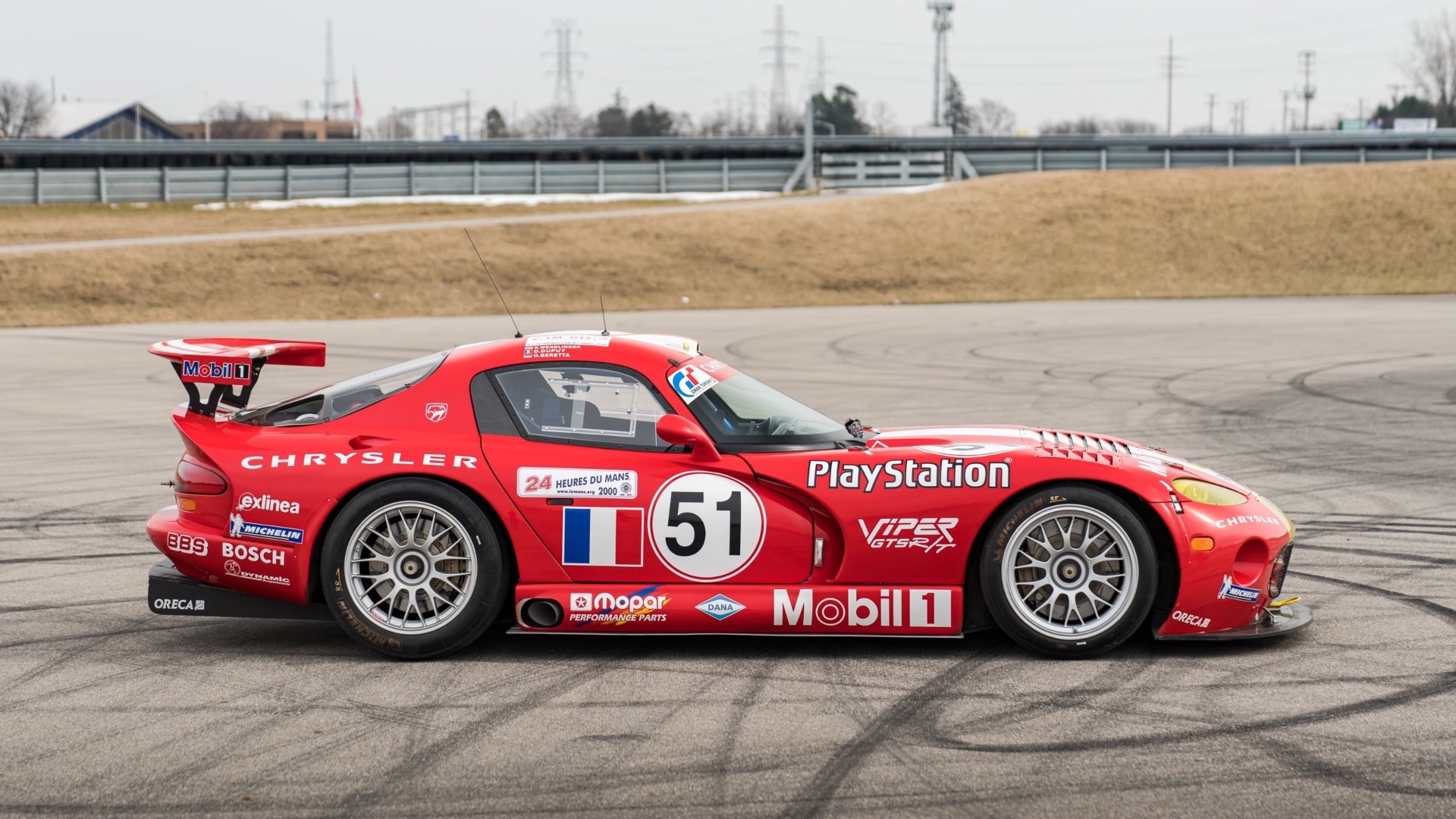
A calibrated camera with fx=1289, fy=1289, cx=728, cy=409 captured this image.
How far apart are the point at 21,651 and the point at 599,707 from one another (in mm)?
2498

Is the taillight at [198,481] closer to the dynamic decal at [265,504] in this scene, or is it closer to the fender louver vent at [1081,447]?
the dynamic decal at [265,504]

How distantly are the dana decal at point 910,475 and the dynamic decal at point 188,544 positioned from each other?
2457 mm

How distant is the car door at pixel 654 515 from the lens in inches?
197

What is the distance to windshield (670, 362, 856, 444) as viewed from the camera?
5176 millimetres

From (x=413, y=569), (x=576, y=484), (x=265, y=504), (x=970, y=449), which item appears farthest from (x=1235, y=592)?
(x=265, y=504)

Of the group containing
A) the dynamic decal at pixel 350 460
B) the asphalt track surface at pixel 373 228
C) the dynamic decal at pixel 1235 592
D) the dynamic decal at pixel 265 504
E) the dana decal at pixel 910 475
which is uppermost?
the asphalt track surface at pixel 373 228

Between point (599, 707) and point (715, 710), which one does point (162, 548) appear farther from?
point (715, 710)

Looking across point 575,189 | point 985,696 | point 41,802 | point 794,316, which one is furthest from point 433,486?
point 575,189

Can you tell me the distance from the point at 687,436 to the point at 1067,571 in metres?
1.56

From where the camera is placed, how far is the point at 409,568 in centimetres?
509

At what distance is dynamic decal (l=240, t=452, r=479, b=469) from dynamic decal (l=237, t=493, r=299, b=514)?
12 cm

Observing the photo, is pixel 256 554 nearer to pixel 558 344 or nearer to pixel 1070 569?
pixel 558 344

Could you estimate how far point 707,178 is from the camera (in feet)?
183

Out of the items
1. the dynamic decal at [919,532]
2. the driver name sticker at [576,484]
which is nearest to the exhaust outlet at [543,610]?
the driver name sticker at [576,484]
